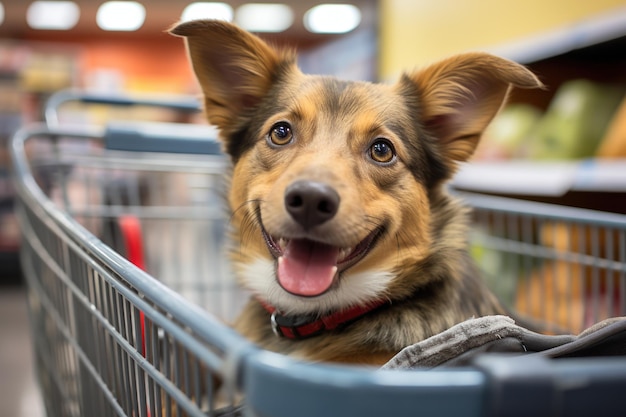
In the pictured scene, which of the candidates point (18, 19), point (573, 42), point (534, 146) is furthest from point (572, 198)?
point (18, 19)

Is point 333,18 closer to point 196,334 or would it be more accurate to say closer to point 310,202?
point 310,202

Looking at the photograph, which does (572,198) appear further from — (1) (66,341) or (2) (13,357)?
(2) (13,357)

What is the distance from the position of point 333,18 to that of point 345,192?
1091 centimetres

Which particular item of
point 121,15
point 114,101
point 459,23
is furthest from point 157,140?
point 121,15

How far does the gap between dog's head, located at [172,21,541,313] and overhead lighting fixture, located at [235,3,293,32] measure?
9.09 m

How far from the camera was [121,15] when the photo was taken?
11.8 meters

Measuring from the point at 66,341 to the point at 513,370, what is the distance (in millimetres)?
1092

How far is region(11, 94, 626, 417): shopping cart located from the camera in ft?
1.56

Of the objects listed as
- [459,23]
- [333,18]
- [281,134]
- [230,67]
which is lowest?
[281,134]

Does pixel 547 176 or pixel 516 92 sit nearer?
pixel 547 176

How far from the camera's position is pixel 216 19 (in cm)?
133

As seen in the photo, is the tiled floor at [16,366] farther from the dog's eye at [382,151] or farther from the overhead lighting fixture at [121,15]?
the overhead lighting fixture at [121,15]

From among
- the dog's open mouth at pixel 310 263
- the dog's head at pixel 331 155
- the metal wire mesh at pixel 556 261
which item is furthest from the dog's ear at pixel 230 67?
the metal wire mesh at pixel 556 261

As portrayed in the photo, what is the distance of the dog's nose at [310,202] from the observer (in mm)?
1026
